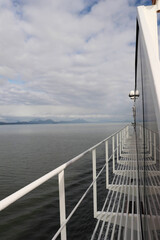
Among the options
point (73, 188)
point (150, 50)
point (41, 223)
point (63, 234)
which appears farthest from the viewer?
point (73, 188)

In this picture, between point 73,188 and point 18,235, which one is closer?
point 18,235

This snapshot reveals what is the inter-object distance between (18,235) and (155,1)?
6.00 meters

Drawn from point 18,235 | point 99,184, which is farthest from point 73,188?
point 18,235

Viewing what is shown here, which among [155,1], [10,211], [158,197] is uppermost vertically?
[155,1]

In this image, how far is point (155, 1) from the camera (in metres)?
1.24

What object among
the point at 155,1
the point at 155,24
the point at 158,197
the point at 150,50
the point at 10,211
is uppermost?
the point at 155,1

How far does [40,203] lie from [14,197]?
6.89 m

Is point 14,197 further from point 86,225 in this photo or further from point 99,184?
point 99,184

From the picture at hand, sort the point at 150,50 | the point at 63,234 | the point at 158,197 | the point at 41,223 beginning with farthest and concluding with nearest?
the point at 41,223 < the point at 63,234 < the point at 150,50 < the point at 158,197

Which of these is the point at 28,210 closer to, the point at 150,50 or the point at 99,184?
the point at 99,184

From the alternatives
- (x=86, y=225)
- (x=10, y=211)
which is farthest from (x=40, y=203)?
(x=86, y=225)

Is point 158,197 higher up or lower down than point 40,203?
higher up

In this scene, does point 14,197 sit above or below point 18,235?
above

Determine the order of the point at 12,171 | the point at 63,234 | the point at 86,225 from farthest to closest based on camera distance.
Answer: the point at 12,171 < the point at 86,225 < the point at 63,234
